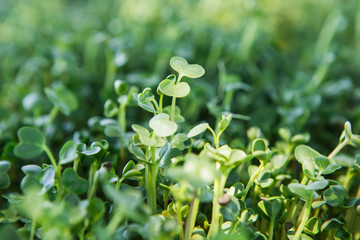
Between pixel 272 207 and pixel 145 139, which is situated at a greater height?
pixel 145 139

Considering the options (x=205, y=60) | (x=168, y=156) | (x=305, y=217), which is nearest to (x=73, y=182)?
(x=168, y=156)

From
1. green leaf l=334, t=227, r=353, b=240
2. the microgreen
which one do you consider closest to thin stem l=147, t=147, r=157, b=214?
the microgreen

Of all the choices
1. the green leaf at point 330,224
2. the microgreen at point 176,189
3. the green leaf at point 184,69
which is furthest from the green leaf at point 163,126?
the green leaf at point 330,224

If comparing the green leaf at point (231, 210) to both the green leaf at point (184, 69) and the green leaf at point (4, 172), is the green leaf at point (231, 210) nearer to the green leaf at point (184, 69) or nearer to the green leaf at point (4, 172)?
the green leaf at point (184, 69)

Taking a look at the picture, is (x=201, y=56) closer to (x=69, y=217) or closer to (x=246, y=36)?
(x=246, y=36)

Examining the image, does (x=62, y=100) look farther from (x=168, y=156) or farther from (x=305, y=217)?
(x=305, y=217)

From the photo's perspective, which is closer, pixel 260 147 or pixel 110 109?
pixel 260 147

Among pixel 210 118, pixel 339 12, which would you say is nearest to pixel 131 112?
pixel 210 118

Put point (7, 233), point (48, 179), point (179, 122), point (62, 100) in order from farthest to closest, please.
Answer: point (62, 100) < point (179, 122) < point (48, 179) < point (7, 233)
